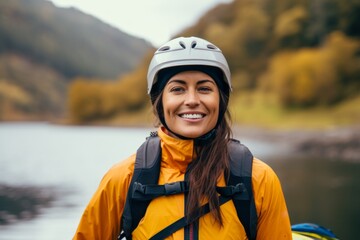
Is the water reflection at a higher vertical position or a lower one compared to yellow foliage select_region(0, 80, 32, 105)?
lower

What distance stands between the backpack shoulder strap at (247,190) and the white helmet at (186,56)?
43 centimetres

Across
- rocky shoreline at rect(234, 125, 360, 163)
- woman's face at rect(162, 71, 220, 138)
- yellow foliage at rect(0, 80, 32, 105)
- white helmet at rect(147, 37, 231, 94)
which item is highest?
yellow foliage at rect(0, 80, 32, 105)

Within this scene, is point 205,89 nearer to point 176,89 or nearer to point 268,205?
point 176,89

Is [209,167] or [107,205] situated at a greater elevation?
[209,167]

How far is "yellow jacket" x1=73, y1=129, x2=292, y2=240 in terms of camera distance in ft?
8.92

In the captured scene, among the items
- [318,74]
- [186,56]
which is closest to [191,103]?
[186,56]

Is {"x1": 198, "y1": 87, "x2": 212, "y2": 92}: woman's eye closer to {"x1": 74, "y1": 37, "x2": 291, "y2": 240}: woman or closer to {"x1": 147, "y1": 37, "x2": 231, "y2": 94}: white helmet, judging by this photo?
{"x1": 74, "y1": 37, "x2": 291, "y2": 240}: woman

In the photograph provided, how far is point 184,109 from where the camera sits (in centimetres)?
286

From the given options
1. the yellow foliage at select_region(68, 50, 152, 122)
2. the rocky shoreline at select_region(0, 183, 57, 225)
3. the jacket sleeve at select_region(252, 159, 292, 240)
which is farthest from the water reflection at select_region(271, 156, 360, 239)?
the yellow foliage at select_region(68, 50, 152, 122)

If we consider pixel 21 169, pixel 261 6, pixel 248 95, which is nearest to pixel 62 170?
pixel 21 169

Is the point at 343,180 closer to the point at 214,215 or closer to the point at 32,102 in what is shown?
the point at 214,215

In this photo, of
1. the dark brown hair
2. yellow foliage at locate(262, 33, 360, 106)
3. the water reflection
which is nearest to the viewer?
the dark brown hair

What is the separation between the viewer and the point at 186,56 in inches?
111

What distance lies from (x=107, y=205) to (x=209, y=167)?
55 centimetres
